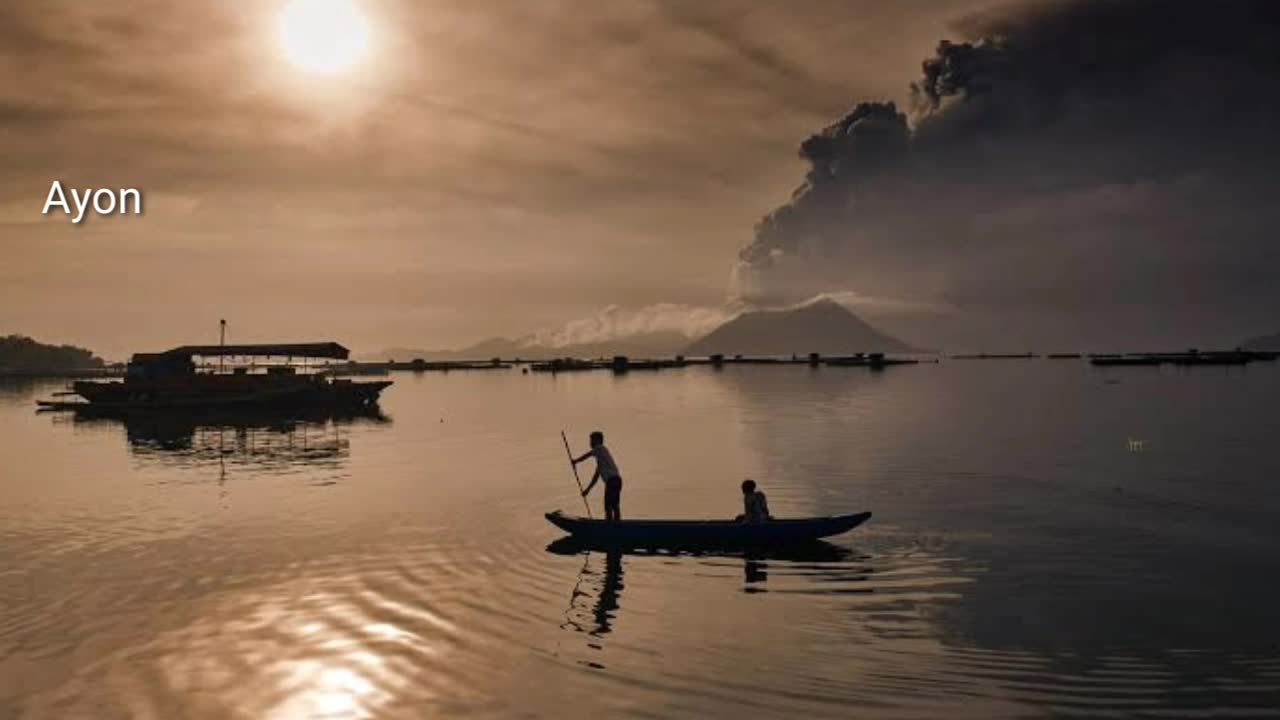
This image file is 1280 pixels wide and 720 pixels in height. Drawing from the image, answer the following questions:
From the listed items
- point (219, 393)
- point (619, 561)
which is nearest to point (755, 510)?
point (619, 561)

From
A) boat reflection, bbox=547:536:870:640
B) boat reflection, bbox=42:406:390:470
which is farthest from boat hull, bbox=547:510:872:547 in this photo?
boat reflection, bbox=42:406:390:470

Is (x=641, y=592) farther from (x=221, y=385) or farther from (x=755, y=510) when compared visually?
(x=221, y=385)

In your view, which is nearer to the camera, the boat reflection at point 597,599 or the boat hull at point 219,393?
the boat reflection at point 597,599

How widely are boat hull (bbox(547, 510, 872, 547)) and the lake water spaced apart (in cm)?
64

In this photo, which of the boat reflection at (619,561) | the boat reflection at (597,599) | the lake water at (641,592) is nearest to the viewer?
the lake water at (641,592)

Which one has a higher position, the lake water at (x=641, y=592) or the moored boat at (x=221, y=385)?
the moored boat at (x=221, y=385)

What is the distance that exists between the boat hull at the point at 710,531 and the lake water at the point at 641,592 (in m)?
0.64

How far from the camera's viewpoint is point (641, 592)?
18781 mm

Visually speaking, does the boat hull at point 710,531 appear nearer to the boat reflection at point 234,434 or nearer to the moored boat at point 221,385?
the boat reflection at point 234,434

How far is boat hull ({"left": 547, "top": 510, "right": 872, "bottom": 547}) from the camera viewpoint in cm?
2225

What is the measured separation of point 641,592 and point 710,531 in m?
3.97

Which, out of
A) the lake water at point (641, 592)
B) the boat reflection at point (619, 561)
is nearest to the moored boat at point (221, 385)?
the lake water at point (641, 592)

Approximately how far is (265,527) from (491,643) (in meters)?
14.3

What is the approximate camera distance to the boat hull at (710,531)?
2225 centimetres
